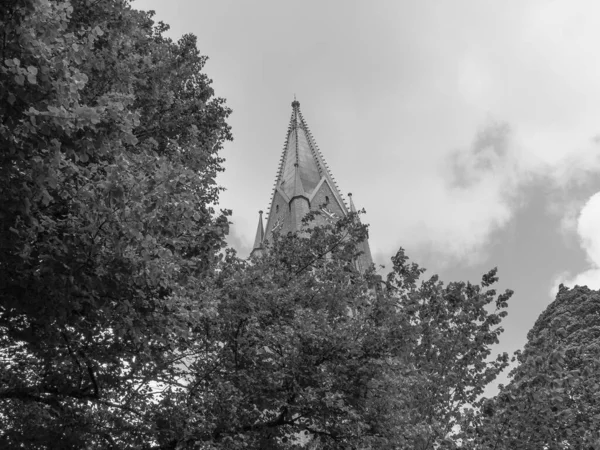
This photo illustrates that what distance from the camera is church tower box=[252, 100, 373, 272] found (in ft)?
106

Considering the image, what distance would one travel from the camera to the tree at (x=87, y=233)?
3.99 m

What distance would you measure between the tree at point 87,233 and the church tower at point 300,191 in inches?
940

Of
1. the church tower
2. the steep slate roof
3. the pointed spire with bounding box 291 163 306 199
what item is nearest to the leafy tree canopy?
the church tower

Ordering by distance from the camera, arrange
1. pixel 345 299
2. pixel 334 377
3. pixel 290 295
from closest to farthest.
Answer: pixel 334 377 → pixel 290 295 → pixel 345 299

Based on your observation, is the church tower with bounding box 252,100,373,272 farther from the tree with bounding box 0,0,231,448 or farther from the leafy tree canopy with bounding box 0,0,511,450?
the tree with bounding box 0,0,231,448

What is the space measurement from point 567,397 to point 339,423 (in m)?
4.02

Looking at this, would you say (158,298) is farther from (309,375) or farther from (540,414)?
(540,414)

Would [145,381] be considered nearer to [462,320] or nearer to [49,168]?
[49,168]

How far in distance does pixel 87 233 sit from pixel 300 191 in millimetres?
29415

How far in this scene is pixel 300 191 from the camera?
33.6 m

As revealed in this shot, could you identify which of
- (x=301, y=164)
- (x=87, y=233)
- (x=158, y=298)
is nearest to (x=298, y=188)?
(x=301, y=164)

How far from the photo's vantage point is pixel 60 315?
4.53m

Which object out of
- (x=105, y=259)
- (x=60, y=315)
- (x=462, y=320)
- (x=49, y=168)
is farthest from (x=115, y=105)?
(x=462, y=320)

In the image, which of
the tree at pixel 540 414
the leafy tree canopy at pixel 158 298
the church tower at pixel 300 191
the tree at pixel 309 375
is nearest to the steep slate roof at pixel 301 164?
the church tower at pixel 300 191
